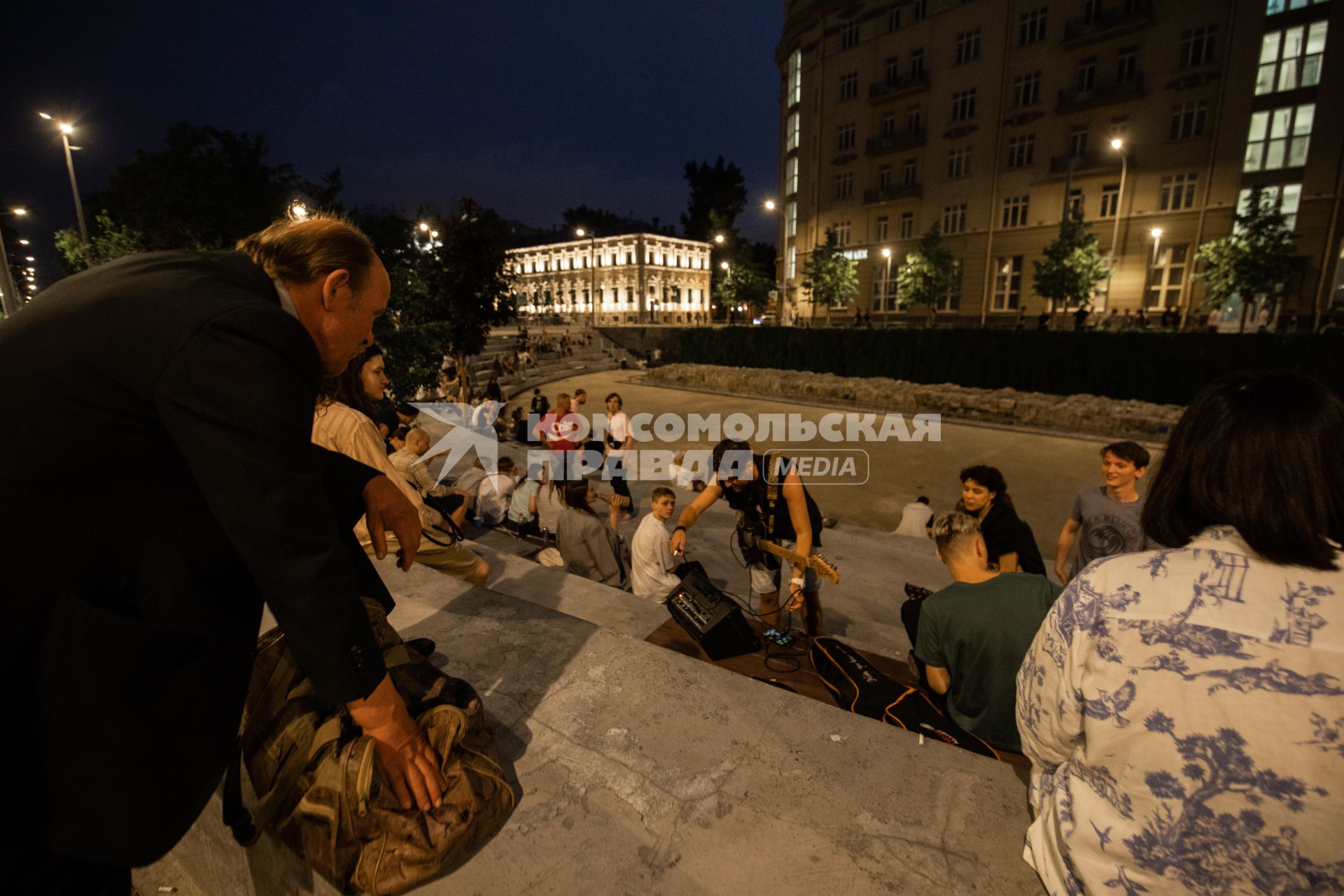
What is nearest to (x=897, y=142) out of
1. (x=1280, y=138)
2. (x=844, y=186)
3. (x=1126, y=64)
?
(x=844, y=186)

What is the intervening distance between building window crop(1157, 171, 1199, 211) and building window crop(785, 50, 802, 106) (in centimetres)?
2372

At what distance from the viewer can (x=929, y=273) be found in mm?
31750

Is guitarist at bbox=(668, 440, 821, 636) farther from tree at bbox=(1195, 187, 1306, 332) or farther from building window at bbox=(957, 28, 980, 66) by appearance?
building window at bbox=(957, 28, 980, 66)

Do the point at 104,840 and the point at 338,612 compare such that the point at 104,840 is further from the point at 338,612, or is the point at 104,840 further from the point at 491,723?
the point at 491,723

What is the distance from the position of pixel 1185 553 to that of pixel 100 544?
222 centimetres

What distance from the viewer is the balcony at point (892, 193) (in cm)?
3688

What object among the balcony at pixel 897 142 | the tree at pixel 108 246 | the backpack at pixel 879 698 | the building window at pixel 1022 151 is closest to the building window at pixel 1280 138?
the building window at pixel 1022 151

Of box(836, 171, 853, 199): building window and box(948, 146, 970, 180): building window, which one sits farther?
box(836, 171, 853, 199): building window

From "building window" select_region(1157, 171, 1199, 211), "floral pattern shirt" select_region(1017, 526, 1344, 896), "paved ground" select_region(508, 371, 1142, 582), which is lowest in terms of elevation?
"paved ground" select_region(508, 371, 1142, 582)

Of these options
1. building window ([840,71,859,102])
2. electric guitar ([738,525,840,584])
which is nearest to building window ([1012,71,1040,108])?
building window ([840,71,859,102])

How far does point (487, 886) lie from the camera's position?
62.2 inches

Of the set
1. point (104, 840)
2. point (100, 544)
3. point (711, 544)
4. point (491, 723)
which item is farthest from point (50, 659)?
point (711, 544)

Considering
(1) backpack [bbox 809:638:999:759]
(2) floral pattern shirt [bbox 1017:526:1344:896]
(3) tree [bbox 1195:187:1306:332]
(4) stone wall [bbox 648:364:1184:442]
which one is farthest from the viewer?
(3) tree [bbox 1195:187:1306:332]

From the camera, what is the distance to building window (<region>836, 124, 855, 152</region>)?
39.9 m
